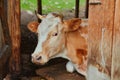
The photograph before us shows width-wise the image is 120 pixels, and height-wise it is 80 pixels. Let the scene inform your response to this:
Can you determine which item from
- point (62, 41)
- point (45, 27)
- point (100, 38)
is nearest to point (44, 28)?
point (45, 27)

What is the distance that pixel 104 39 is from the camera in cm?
435

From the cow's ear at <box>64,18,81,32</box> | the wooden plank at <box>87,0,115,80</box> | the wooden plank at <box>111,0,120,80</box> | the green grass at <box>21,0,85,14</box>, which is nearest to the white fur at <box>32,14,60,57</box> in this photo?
the cow's ear at <box>64,18,81,32</box>

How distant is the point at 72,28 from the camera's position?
5395mm

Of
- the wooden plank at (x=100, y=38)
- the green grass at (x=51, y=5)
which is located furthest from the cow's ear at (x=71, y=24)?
the green grass at (x=51, y=5)

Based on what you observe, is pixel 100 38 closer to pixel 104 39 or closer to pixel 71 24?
pixel 104 39

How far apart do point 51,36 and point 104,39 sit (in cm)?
105

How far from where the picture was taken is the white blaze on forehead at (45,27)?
5.16m

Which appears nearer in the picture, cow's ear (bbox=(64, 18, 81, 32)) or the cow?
the cow

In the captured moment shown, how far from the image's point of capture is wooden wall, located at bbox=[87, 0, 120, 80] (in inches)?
166

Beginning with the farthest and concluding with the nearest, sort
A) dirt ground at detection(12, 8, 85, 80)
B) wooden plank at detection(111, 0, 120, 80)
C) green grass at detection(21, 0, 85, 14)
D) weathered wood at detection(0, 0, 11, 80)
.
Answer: green grass at detection(21, 0, 85, 14)
dirt ground at detection(12, 8, 85, 80)
weathered wood at detection(0, 0, 11, 80)
wooden plank at detection(111, 0, 120, 80)

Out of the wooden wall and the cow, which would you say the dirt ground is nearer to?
the cow

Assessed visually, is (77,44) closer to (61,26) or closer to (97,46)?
(61,26)

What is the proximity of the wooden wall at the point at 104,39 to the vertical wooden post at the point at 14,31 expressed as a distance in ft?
4.52

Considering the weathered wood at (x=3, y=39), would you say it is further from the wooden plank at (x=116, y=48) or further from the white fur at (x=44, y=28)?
the wooden plank at (x=116, y=48)
